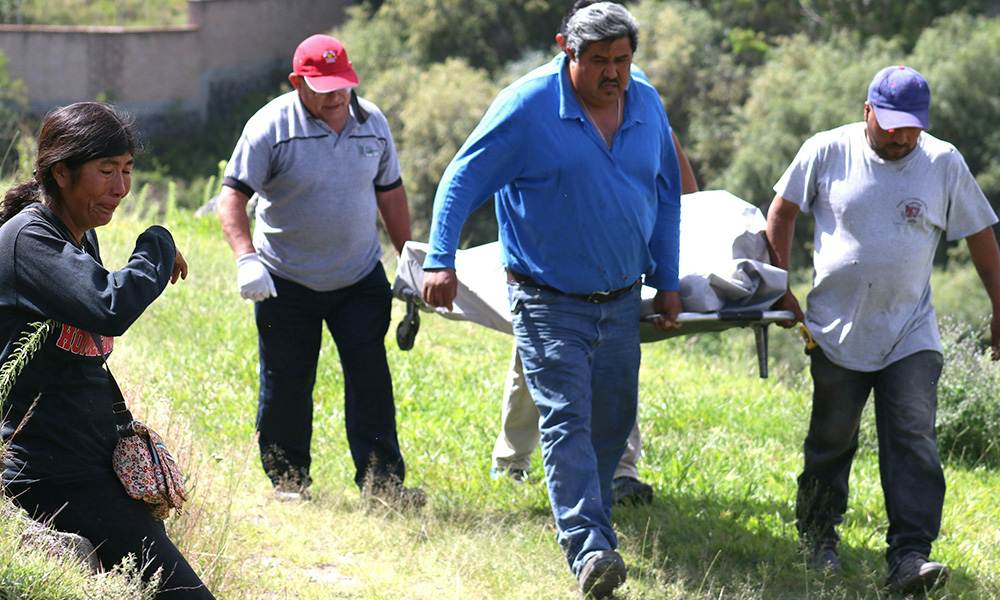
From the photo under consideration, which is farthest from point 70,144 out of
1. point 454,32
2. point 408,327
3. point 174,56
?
point 174,56

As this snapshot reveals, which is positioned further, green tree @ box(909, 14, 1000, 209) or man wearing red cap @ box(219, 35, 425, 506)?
green tree @ box(909, 14, 1000, 209)

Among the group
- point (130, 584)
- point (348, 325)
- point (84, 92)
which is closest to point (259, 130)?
point (348, 325)

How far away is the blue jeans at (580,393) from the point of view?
3971 mm

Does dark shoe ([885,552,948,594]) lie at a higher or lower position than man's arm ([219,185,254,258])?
lower

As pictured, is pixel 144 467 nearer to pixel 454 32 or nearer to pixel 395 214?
pixel 395 214

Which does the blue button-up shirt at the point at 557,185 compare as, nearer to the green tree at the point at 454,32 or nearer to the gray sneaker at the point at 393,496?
the gray sneaker at the point at 393,496

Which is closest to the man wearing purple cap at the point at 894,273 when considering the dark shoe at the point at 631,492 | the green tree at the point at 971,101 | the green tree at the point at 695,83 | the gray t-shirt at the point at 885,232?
the gray t-shirt at the point at 885,232

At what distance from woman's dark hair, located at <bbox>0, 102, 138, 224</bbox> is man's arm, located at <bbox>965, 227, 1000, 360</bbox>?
3.40 meters

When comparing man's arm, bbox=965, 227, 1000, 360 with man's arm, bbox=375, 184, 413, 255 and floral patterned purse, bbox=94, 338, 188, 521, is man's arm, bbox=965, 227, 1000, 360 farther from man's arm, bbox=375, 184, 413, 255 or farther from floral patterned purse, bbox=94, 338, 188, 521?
floral patterned purse, bbox=94, 338, 188, 521

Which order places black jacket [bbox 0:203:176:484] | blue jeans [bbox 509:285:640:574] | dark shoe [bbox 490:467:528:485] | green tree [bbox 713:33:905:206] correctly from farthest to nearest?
green tree [bbox 713:33:905:206] → dark shoe [bbox 490:467:528:485] → blue jeans [bbox 509:285:640:574] → black jacket [bbox 0:203:176:484]

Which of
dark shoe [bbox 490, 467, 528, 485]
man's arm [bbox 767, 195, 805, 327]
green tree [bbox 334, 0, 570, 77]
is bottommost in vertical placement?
dark shoe [bbox 490, 467, 528, 485]

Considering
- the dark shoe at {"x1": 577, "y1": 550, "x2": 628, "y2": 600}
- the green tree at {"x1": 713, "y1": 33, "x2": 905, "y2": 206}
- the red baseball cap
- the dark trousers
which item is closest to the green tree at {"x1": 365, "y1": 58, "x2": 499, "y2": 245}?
the green tree at {"x1": 713, "y1": 33, "x2": 905, "y2": 206}

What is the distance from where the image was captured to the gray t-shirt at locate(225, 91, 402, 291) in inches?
194

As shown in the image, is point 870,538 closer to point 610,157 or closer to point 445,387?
point 610,157
